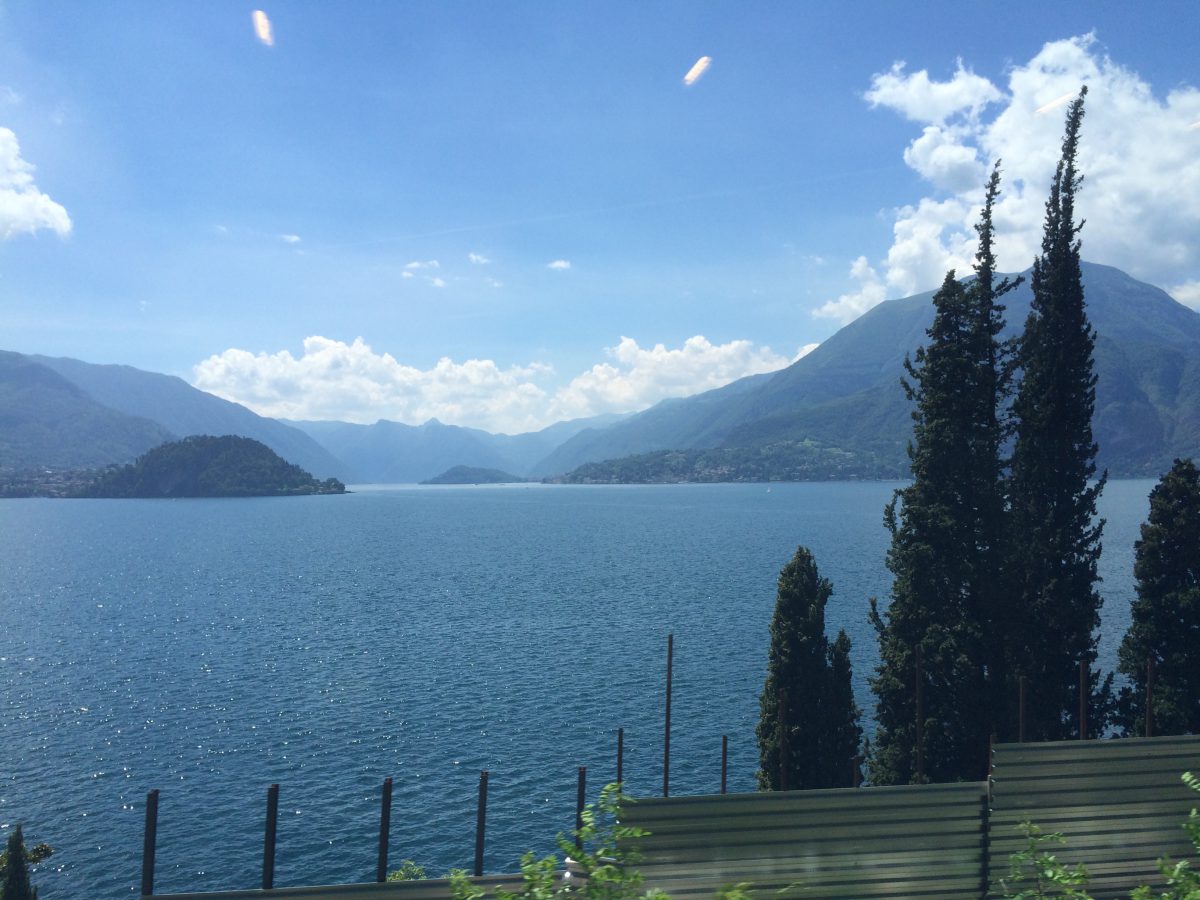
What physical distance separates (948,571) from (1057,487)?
9.34 m

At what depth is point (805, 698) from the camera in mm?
27828

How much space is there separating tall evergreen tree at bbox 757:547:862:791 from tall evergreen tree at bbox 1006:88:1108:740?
647 cm

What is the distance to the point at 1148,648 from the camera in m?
29.1

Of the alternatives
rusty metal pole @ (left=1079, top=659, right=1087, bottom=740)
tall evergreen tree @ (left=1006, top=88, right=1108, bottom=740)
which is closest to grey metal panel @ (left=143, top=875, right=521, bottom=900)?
rusty metal pole @ (left=1079, top=659, right=1087, bottom=740)

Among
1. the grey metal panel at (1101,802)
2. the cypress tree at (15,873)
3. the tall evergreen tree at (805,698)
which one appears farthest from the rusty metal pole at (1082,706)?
the cypress tree at (15,873)

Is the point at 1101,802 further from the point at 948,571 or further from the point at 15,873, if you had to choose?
the point at 15,873

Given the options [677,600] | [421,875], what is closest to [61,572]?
[677,600]

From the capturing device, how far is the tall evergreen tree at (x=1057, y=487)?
28875 mm

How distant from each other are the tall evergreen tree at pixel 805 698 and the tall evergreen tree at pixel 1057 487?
6.47 metres

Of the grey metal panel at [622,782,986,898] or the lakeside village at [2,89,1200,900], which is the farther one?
the lakeside village at [2,89,1200,900]

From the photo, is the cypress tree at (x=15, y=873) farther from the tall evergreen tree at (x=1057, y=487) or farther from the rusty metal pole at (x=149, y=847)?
the tall evergreen tree at (x=1057, y=487)

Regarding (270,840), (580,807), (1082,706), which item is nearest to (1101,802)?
(580,807)

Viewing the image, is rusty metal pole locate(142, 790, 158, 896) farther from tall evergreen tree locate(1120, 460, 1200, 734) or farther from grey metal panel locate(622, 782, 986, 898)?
tall evergreen tree locate(1120, 460, 1200, 734)

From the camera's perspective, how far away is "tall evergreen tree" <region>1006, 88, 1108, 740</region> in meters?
28.9
